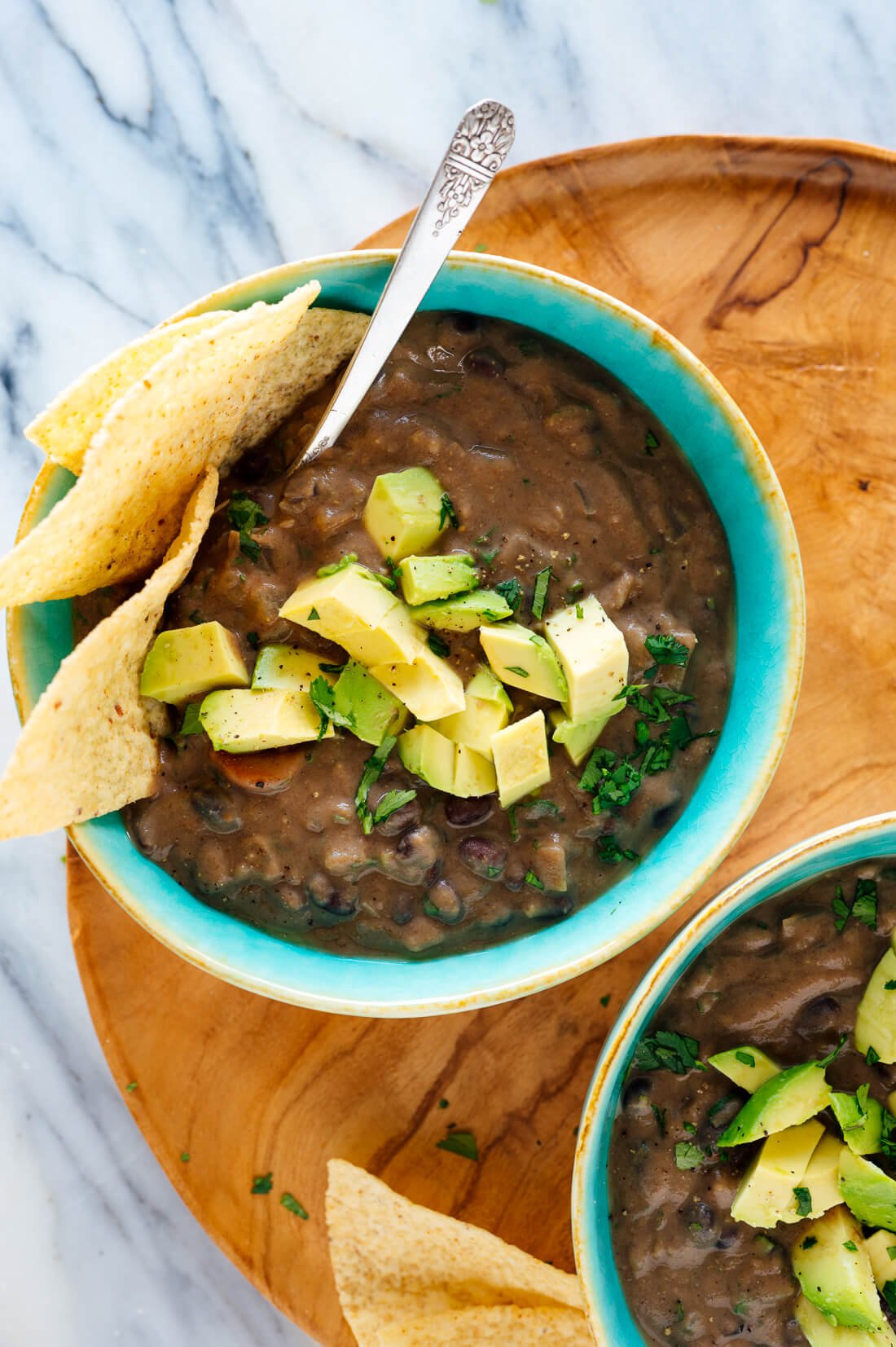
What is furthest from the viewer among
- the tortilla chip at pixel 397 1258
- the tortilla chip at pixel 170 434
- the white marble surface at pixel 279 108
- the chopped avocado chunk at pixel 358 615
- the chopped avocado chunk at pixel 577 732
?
the white marble surface at pixel 279 108

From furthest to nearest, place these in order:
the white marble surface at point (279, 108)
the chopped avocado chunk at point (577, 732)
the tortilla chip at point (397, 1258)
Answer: the white marble surface at point (279, 108) → the tortilla chip at point (397, 1258) → the chopped avocado chunk at point (577, 732)

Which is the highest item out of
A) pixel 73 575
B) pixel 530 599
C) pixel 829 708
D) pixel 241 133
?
pixel 241 133

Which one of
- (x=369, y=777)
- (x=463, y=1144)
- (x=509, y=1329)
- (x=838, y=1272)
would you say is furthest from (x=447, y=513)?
(x=509, y=1329)

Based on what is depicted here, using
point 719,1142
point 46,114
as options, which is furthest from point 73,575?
point 719,1142

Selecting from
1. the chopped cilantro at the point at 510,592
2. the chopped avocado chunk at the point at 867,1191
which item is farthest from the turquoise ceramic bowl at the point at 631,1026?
the chopped cilantro at the point at 510,592

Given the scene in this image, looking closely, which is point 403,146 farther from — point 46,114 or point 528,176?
point 46,114

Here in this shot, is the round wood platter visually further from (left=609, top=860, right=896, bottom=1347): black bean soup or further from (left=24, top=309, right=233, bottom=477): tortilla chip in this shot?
(left=24, top=309, right=233, bottom=477): tortilla chip

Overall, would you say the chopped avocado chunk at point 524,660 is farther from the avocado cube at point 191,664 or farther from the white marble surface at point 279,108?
the white marble surface at point 279,108
